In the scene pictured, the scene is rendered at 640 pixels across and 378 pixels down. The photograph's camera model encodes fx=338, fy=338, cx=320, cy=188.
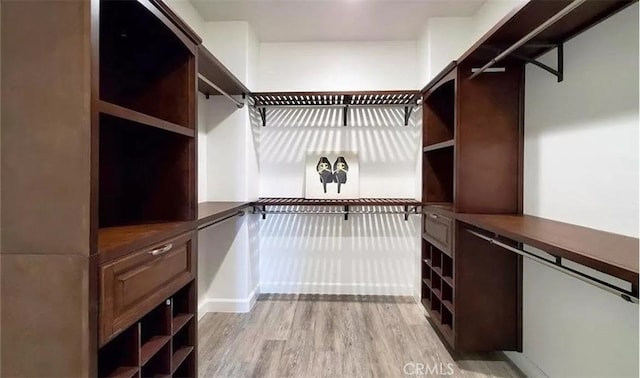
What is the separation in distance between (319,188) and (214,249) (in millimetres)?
1067

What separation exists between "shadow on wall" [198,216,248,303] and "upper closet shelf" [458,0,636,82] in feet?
6.90

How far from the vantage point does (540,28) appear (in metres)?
1.31

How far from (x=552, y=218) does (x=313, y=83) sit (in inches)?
87.6

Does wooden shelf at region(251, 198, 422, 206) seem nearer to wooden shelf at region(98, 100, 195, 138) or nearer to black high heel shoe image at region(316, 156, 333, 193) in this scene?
black high heel shoe image at region(316, 156, 333, 193)

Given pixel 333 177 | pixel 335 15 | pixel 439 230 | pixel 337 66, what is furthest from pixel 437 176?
pixel 335 15

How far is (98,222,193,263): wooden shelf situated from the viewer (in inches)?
→ 40.5

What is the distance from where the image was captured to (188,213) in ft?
5.36

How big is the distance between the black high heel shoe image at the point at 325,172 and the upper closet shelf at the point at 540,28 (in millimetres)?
1516

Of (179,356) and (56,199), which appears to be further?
(179,356)

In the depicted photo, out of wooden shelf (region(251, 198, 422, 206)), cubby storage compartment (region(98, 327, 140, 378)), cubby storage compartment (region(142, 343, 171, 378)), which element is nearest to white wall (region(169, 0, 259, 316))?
wooden shelf (region(251, 198, 422, 206))

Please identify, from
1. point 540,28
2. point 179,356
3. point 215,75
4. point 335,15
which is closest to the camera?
point 540,28

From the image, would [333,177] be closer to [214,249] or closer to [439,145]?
[439,145]

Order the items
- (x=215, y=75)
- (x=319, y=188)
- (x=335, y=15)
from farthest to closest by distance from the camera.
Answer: (x=319, y=188)
(x=335, y=15)
(x=215, y=75)

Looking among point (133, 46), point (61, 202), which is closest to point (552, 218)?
point (61, 202)
